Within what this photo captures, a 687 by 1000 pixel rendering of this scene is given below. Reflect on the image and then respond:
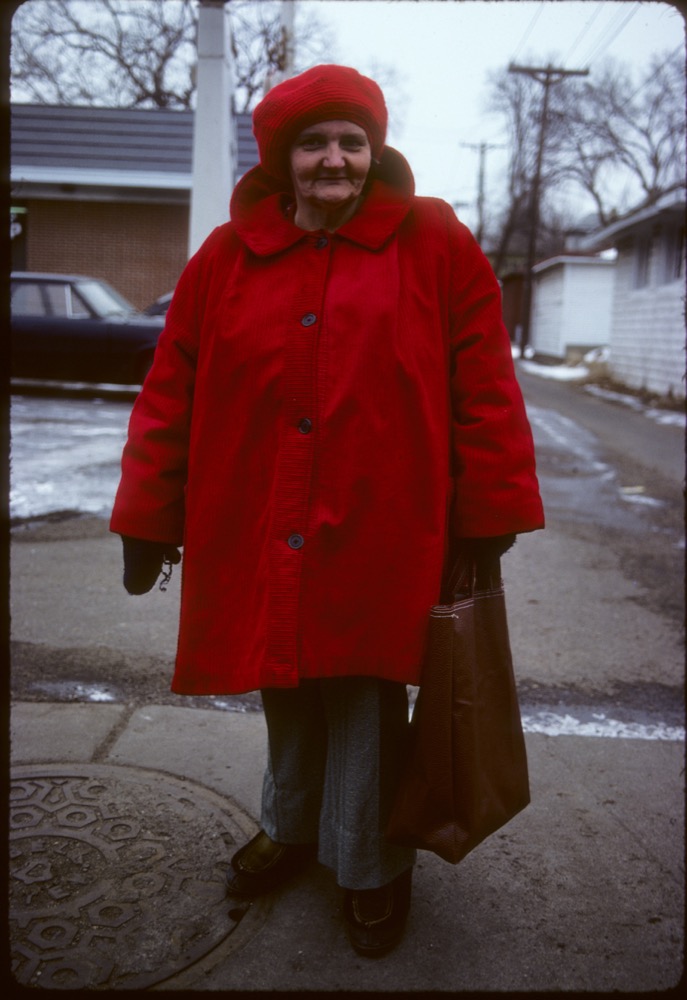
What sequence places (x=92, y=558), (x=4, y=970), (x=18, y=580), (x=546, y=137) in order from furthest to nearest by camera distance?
(x=546, y=137) < (x=92, y=558) < (x=18, y=580) < (x=4, y=970)

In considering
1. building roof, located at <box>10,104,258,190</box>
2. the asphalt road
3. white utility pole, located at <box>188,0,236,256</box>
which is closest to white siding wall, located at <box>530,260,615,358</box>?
building roof, located at <box>10,104,258,190</box>

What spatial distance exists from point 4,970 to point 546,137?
3532 centimetres

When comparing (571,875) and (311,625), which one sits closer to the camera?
(311,625)

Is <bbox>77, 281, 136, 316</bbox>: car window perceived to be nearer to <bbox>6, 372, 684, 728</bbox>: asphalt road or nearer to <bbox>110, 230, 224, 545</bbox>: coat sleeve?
<bbox>6, 372, 684, 728</bbox>: asphalt road

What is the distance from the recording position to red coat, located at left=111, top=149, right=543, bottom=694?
6.34 ft

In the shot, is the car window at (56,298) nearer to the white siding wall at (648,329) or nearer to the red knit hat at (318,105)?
the white siding wall at (648,329)

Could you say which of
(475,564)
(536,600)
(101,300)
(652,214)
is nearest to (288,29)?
(101,300)

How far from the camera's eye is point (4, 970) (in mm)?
1806

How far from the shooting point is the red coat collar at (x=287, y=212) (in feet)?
6.57

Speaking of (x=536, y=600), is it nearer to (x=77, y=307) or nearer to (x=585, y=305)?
(x=77, y=307)

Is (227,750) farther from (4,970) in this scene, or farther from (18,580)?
(18,580)

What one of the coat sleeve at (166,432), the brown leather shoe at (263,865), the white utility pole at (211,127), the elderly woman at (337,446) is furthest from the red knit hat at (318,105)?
the white utility pole at (211,127)

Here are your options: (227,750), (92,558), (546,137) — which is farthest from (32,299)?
(546,137)

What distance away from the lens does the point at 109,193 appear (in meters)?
18.1
